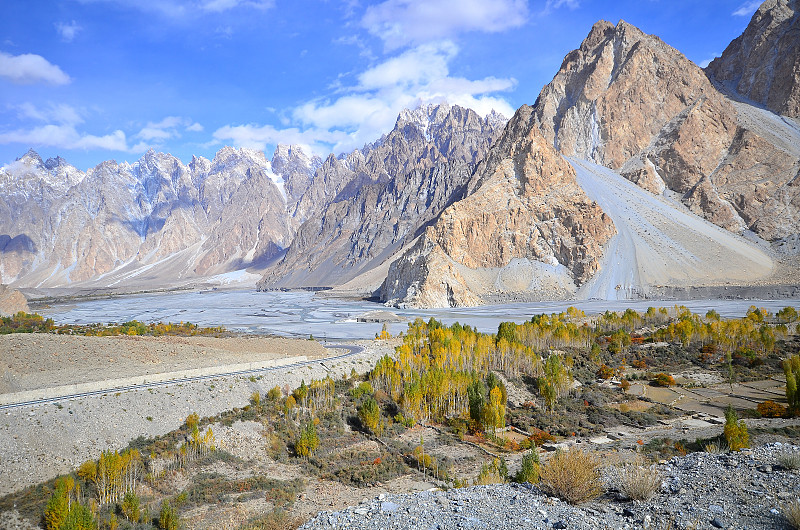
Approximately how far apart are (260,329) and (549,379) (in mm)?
47616

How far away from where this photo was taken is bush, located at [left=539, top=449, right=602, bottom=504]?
11.8m

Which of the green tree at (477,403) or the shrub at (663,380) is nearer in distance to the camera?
the green tree at (477,403)

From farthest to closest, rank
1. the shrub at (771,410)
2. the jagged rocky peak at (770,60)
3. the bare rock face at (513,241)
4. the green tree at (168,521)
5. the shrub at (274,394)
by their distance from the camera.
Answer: the jagged rocky peak at (770,60) → the bare rock face at (513,241) → the shrub at (274,394) → the shrub at (771,410) → the green tree at (168,521)

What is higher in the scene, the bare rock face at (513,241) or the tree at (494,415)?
the bare rock face at (513,241)

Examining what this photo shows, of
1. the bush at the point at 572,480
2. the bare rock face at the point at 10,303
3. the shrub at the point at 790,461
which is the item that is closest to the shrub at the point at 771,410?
the shrub at the point at 790,461

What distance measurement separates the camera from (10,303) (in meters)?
86.1

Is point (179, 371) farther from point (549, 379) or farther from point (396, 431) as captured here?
point (549, 379)

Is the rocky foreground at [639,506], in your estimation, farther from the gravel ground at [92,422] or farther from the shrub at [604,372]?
the shrub at [604,372]

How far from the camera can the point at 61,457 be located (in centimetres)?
2072

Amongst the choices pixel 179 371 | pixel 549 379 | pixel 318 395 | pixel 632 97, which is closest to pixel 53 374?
pixel 179 371

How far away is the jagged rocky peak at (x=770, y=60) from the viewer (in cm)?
12500

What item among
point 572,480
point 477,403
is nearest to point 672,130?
point 477,403

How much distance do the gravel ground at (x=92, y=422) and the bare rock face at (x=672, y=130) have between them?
11857 cm

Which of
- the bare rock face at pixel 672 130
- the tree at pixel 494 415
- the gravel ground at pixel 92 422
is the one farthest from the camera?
the bare rock face at pixel 672 130
